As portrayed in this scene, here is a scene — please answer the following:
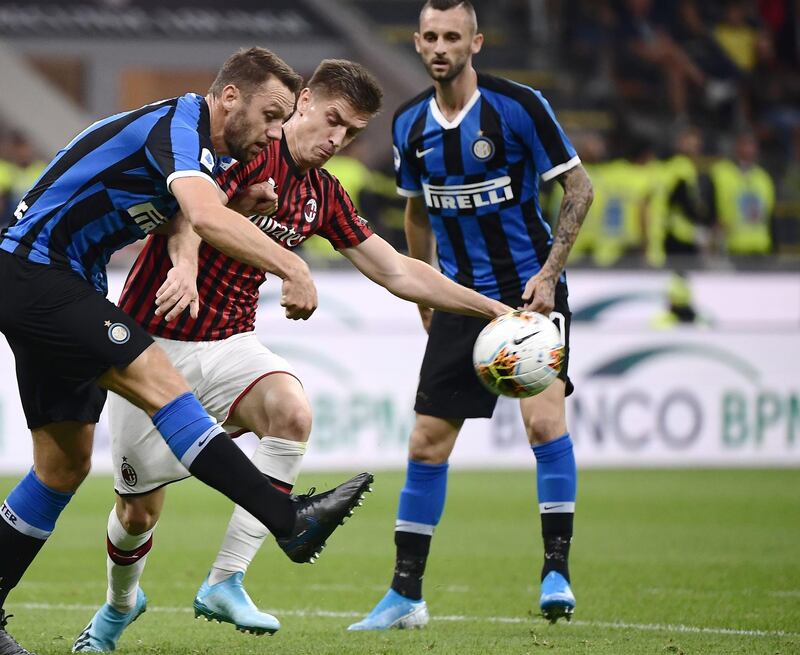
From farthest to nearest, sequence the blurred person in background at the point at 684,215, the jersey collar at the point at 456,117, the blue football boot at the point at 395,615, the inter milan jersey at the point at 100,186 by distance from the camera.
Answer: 1. the blurred person in background at the point at 684,215
2. the jersey collar at the point at 456,117
3. the blue football boot at the point at 395,615
4. the inter milan jersey at the point at 100,186

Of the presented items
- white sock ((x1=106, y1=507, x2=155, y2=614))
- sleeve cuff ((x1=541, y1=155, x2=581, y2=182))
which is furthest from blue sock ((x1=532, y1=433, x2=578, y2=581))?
white sock ((x1=106, y1=507, x2=155, y2=614))

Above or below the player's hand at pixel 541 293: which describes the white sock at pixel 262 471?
below

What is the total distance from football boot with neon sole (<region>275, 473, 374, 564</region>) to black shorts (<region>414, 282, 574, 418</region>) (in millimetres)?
1666

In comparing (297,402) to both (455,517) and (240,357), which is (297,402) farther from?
(455,517)

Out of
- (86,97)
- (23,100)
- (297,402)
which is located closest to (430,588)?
(297,402)

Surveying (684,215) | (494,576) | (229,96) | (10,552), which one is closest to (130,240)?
(229,96)

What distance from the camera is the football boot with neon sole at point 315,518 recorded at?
4449mm

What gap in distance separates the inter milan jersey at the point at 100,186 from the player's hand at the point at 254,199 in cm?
Result: 56

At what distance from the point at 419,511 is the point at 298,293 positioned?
2.05m

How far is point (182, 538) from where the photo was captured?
8781 mm

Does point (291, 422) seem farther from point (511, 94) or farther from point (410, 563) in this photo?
point (511, 94)

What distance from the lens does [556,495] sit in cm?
602

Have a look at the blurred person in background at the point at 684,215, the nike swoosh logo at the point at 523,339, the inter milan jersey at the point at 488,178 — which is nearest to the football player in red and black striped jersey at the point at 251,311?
the nike swoosh logo at the point at 523,339

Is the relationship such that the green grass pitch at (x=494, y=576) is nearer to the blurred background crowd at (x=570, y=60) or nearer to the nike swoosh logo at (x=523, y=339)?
the nike swoosh logo at (x=523, y=339)
